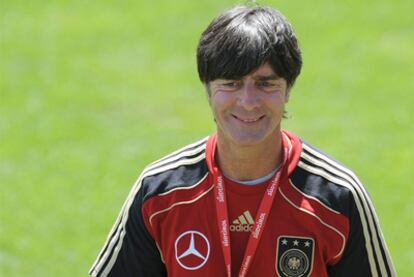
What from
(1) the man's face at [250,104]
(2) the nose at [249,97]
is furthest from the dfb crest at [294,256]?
(2) the nose at [249,97]

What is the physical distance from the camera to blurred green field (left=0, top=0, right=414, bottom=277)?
930 centimetres

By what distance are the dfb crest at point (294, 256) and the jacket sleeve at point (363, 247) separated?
4.4 inches

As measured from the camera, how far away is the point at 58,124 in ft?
36.2

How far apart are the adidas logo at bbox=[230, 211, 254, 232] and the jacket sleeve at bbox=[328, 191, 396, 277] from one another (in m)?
0.36

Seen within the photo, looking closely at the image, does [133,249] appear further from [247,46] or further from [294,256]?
[247,46]

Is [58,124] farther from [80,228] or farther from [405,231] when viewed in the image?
[405,231]

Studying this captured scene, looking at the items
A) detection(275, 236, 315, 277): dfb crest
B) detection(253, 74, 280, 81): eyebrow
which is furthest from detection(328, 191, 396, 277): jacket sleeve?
detection(253, 74, 280, 81): eyebrow

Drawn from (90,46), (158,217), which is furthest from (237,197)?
(90,46)

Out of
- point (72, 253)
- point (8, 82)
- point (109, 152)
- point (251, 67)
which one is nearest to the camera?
point (251, 67)

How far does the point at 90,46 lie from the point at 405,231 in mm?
4886

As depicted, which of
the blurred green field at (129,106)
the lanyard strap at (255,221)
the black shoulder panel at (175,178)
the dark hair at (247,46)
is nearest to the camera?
the dark hair at (247,46)

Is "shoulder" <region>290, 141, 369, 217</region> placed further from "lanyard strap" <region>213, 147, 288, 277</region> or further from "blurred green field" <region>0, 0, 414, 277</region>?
"blurred green field" <region>0, 0, 414, 277</region>

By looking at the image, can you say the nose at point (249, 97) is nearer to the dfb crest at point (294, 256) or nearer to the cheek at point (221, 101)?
the cheek at point (221, 101)

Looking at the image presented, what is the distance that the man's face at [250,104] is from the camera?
4.47 meters
